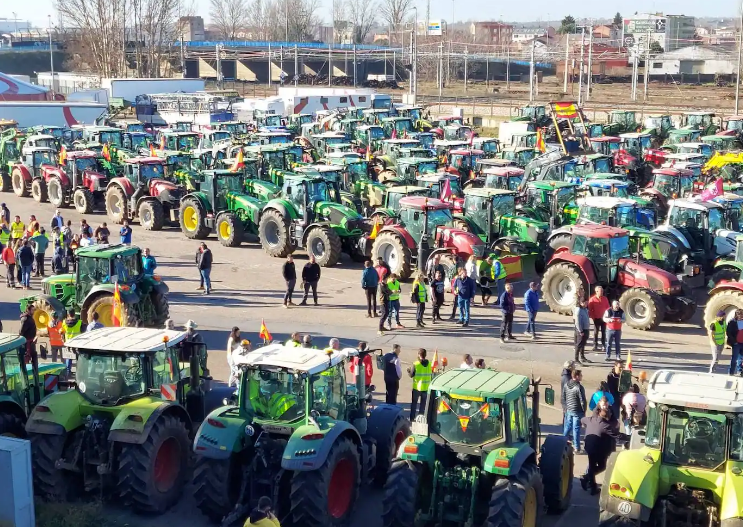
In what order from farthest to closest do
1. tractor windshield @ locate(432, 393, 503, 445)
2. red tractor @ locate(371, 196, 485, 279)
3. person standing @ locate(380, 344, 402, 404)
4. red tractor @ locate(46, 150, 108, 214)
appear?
red tractor @ locate(46, 150, 108, 214), red tractor @ locate(371, 196, 485, 279), person standing @ locate(380, 344, 402, 404), tractor windshield @ locate(432, 393, 503, 445)

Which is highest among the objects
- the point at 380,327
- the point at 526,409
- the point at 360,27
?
the point at 360,27

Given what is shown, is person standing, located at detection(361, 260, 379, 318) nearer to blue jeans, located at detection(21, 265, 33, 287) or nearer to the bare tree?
blue jeans, located at detection(21, 265, 33, 287)

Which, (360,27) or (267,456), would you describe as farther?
(360,27)

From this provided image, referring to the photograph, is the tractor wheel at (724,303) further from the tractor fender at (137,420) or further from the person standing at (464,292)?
the tractor fender at (137,420)

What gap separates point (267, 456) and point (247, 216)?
15246 mm

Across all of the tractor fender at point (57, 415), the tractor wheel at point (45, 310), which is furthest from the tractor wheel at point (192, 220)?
the tractor fender at point (57, 415)

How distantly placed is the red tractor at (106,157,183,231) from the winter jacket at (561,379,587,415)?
16919 millimetres

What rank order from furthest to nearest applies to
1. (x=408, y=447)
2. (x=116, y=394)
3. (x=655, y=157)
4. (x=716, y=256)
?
(x=655, y=157)
(x=716, y=256)
(x=116, y=394)
(x=408, y=447)

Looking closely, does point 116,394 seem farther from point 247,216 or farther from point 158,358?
point 247,216

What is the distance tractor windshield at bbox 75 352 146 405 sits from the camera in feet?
34.6

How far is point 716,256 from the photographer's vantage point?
20.5 meters

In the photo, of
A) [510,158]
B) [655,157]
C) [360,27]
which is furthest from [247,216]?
[360,27]

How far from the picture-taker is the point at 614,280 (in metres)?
18.3

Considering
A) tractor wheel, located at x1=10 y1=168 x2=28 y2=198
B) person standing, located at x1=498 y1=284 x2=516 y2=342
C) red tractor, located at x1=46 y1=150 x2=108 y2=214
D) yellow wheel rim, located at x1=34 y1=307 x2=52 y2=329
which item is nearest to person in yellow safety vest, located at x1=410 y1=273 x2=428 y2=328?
person standing, located at x1=498 y1=284 x2=516 y2=342
